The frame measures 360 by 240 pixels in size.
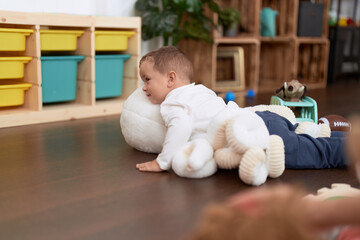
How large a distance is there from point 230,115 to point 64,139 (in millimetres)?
787

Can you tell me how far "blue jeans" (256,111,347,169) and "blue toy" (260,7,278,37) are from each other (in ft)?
7.53

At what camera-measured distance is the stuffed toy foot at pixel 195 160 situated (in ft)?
3.94

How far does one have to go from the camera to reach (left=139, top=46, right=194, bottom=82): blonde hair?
1406mm

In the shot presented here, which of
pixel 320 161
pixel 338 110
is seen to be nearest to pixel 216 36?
pixel 338 110

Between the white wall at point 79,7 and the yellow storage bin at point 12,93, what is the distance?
0.55m

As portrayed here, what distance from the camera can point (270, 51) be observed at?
3902mm

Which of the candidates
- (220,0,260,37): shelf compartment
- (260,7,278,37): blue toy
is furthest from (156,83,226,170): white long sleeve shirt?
(260,7,278,37): blue toy

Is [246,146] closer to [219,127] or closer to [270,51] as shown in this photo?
[219,127]

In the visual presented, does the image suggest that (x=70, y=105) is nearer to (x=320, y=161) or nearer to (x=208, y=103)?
A: (x=208, y=103)

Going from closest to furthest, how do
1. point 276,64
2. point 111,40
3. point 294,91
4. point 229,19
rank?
point 294,91
point 111,40
point 229,19
point 276,64

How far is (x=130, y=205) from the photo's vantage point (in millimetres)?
1053

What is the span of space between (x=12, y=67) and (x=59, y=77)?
276 mm

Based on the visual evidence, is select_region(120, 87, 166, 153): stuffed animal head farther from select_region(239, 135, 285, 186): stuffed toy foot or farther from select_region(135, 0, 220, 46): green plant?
select_region(135, 0, 220, 46): green plant

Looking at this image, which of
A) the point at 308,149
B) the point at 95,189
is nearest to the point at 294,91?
the point at 308,149
